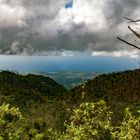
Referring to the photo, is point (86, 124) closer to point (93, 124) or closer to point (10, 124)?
point (93, 124)

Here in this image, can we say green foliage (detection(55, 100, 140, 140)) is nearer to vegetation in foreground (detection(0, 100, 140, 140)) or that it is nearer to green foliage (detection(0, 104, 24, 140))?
vegetation in foreground (detection(0, 100, 140, 140))

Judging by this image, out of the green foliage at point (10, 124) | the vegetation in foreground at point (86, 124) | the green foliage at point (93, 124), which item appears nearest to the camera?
the green foliage at point (93, 124)

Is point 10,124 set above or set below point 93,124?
below

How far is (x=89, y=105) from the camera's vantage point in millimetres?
20000

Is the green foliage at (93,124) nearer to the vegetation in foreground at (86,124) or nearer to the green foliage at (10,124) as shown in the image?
the vegetation in foreground at (86,124)

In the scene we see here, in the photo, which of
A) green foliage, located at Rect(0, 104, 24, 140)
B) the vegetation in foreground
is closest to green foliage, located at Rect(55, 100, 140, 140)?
the vegetation in foreground

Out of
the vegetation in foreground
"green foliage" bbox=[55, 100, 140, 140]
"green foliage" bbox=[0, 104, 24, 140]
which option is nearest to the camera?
"green foliage" bbox=[55, 100, 140, 140]

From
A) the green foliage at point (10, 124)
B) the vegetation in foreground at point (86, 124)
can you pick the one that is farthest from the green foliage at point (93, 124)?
the green foliage at point (10, 124)

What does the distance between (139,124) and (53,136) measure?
9.24 m

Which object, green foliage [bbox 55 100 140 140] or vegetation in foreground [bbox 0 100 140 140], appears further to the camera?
vegetation in foreground [bbox 0 100 140 140]

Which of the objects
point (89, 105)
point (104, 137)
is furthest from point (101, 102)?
point (104, 137)

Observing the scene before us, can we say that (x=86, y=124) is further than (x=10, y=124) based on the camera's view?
No

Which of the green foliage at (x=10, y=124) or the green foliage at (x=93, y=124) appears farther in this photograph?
the green foliage at (x=10, y=124)

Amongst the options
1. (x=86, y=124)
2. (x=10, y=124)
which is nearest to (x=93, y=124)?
(x=86, y=124)
